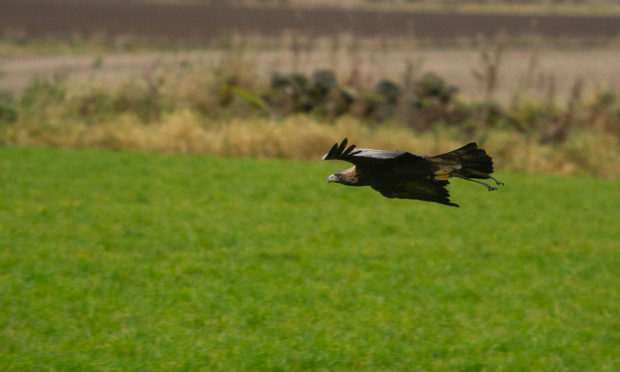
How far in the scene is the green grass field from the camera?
6047 millimetres

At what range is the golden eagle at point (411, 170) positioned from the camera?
5.63 feet

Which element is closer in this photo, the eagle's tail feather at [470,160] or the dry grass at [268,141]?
the eagle's tail feather at [470,160]

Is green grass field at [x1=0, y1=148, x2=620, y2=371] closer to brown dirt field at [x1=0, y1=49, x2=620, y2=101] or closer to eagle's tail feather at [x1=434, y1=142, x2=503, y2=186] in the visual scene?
eagle's tail feather at [x1=434, y1=142, x2=503, y2=186]

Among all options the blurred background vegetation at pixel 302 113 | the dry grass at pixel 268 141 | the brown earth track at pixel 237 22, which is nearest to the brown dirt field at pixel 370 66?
the blurred background vegetation at pixel 302 113

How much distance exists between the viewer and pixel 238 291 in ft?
24.2

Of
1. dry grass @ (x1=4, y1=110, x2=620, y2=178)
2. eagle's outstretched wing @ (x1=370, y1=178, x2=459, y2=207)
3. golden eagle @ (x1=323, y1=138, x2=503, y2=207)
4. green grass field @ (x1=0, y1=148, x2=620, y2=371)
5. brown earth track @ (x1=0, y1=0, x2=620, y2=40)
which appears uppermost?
brown earth track @ (x1=0, y1=0, x2=620, y2=40)

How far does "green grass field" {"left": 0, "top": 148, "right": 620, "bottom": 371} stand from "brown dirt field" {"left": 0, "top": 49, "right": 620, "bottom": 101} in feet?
21.6

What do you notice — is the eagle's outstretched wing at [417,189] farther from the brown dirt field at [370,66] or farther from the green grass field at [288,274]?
the brown dirt field at [370,66]

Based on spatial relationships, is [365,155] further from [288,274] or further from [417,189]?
[288,274]

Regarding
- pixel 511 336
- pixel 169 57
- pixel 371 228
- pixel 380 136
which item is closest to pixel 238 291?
pixel 511 336

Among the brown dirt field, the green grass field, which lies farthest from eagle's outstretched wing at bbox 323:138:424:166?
the brown dirt field

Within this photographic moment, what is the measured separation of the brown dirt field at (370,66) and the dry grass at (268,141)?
3199mm

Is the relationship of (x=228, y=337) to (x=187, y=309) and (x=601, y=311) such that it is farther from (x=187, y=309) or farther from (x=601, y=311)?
(x=601, y=311)

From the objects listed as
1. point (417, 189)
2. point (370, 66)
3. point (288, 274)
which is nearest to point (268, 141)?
point (288, 274)
